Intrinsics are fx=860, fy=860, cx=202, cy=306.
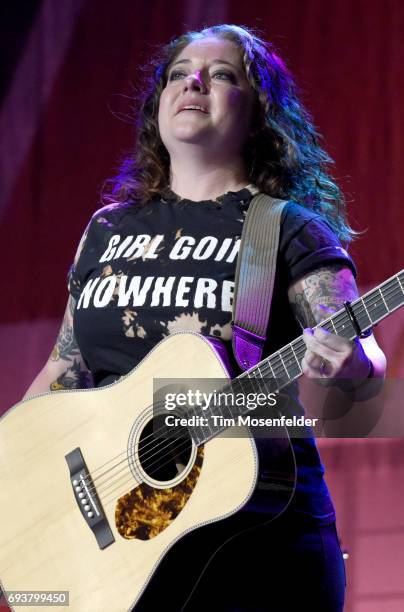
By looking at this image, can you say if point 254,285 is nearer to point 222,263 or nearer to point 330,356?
point 222,263

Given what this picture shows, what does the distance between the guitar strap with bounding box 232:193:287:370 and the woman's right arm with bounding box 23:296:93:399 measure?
1.59ft

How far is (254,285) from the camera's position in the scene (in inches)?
65.6

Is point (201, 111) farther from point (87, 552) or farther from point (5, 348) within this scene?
point (5, 348)

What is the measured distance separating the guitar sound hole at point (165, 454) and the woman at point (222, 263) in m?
0.15

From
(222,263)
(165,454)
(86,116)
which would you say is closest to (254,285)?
(222,263)

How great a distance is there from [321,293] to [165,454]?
42cm

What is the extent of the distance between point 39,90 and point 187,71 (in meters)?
1.72

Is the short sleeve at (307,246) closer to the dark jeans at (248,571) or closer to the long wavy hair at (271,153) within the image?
the long wavy hair at (271,153)

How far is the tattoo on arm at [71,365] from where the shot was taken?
1971mm

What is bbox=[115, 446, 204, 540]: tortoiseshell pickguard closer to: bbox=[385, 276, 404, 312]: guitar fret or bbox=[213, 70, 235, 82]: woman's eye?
bbox=[385, 276, 404, 312]: guitar fret

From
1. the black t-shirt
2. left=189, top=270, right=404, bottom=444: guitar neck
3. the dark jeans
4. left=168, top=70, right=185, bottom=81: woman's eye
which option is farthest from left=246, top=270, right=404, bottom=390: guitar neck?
left=168, top=70, right=185, bottom=81: woman's eye

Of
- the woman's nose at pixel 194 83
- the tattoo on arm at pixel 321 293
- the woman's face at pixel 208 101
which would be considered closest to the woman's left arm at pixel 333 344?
the tattoo on arm at pixel 321 293

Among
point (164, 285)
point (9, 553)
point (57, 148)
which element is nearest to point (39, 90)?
point (57, 148)

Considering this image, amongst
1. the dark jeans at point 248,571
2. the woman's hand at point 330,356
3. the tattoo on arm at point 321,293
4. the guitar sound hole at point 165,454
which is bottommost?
the dark jeans at point 248,571
